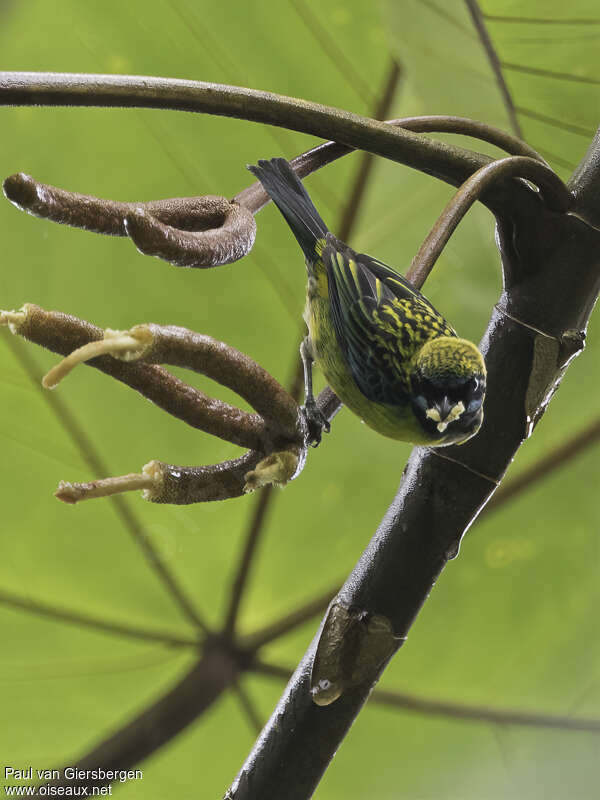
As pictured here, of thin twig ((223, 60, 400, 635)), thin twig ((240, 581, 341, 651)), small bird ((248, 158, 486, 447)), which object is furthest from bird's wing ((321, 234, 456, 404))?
thin twig ((240, 581, 341, 651))

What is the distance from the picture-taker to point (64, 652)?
75 centimetres

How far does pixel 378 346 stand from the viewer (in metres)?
0.45

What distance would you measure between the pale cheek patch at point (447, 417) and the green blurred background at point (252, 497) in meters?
0.37

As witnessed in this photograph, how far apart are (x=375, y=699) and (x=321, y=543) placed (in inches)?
5.9

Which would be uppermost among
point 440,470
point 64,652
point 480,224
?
point 480,224

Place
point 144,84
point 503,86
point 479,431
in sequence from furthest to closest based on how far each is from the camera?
point 503,86 < point 479,431 < point 144,84

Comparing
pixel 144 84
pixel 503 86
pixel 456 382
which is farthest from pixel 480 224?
pixel 144 84

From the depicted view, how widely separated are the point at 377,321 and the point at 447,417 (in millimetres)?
110

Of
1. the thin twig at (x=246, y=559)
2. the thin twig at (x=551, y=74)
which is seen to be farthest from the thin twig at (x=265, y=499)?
the thin twig at (x=551, y=74)

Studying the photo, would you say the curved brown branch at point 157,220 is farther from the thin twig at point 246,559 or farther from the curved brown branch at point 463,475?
the thin twig at point 246,559

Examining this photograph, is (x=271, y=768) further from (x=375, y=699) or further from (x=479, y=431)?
(x=375, y=699)

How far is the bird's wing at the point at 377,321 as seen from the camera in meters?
0.43

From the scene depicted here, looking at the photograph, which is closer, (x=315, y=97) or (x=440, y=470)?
(x=440, y=470)

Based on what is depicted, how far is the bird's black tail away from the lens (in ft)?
1.38
